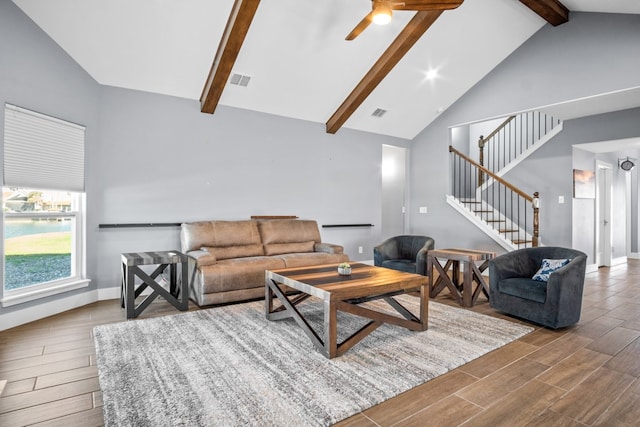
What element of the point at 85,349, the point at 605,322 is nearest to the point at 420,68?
the point at 605,322

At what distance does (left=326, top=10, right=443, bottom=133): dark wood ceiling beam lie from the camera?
458cm

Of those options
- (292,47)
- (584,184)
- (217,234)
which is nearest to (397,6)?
(292,47)

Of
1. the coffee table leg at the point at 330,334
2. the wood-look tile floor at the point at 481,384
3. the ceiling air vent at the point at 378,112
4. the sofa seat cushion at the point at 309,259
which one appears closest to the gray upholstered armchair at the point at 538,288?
the wood-look tile floor at the point at 481,384

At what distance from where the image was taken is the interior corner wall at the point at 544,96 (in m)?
4.52

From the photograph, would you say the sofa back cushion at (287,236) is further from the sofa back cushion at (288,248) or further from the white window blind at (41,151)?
the white window blind at (41,151)

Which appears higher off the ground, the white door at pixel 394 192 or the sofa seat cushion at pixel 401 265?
the white door at pixel 394 192

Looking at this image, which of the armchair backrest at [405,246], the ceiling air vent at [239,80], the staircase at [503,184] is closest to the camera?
the ceiling air vent at [239,80]

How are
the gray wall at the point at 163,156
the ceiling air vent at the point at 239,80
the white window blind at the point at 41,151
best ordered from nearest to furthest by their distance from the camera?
1. the white window blind at the point at 41,151
2. the gray wall at the point at 163,156
3. the ceiling air vent at the point at 239,80

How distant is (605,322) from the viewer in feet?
11.6

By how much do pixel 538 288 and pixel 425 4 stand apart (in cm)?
296

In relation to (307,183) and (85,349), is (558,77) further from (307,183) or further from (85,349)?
(85,349)

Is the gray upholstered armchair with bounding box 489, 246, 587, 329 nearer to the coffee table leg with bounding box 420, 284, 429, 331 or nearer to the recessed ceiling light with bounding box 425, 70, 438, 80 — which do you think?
the coffee table leg with bounding box 420, 284, 429, 331

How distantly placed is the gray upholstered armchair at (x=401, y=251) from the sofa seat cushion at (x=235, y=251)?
5.76 feet

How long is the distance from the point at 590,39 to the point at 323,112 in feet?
12.6
